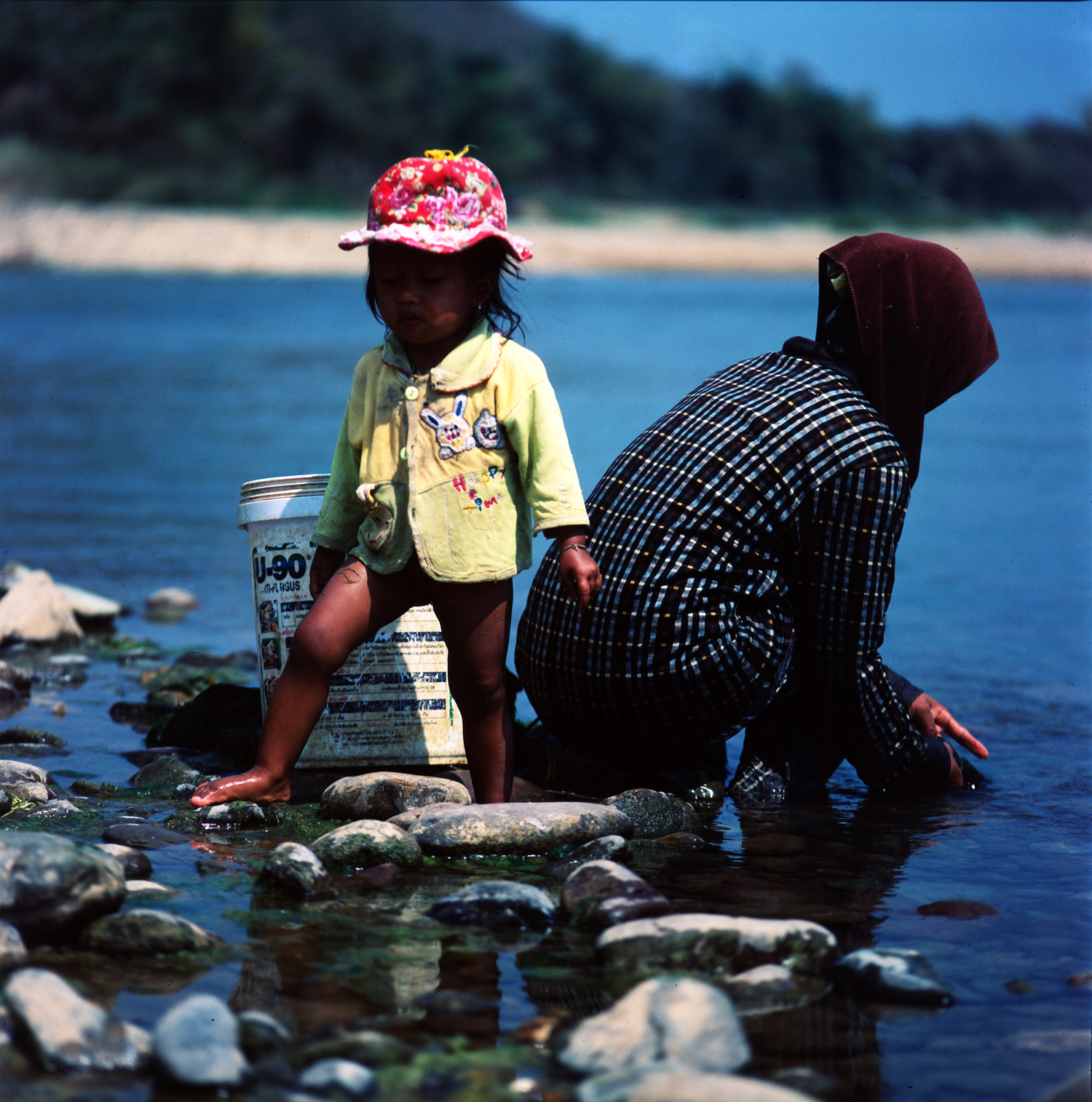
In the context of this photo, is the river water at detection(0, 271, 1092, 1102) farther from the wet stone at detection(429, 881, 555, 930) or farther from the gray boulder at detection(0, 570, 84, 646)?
the gray boulder at detection(0, 570, 84, 646)

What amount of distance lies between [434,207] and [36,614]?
3.06 m

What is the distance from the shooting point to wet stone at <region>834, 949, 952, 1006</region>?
236 cm

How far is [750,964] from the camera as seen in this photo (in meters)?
2.42

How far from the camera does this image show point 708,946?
2.43m

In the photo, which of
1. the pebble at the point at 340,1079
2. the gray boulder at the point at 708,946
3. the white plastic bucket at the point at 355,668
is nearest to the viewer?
the pebble at the point at 340,1079

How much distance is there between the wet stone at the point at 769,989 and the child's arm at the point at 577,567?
3.30 ft

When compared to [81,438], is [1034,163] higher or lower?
higher

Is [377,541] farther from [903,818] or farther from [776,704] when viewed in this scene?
[903,818]

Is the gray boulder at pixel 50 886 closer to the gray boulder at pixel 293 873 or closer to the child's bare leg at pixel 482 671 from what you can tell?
Answer: the gray boulder at pixel 293 873

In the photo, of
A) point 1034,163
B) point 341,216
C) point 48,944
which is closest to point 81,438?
point 48,944

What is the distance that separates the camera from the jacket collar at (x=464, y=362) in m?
3.15

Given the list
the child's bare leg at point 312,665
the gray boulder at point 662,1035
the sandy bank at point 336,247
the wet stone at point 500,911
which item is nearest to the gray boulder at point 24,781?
the child's bare leg at point 312,665

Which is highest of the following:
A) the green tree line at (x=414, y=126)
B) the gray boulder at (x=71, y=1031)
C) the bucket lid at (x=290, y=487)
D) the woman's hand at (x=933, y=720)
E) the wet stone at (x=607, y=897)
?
the green tree line at (x=414, y=126)

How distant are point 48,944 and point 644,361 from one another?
54.2ft
